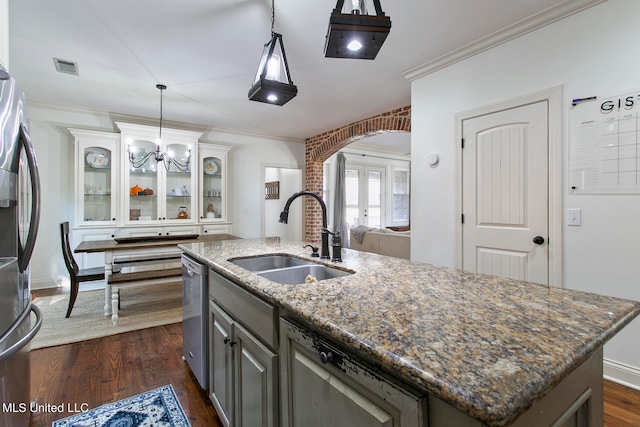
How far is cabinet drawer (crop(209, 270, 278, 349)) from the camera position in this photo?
42.6 inches

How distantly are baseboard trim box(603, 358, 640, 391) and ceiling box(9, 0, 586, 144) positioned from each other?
245 cm

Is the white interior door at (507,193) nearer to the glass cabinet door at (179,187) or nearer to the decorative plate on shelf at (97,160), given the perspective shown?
the glass cabinet door at (179,187)

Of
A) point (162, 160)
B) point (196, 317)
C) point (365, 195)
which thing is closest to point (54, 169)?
point (162, 160)

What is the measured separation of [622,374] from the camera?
6.52ft

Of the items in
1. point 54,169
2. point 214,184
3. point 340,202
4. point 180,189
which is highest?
point 54,169

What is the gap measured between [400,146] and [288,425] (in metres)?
6.82

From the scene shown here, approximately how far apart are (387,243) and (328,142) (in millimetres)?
2164

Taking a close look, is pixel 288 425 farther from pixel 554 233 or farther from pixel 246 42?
pixel 246 42

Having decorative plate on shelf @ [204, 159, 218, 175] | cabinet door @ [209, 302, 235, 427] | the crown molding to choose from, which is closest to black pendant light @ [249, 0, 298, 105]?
cabinet door @ [209, 302, 235, 427]

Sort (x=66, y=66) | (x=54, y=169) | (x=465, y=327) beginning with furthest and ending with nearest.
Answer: (x=54, y=169)
(x=66, y=66)
(x=465, y=327)

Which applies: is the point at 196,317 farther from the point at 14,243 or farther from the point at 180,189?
the point at 180,189

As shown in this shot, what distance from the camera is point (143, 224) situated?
4418 millimetres

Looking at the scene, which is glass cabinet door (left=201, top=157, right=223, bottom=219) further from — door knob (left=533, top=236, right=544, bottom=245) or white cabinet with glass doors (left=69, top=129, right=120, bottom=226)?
door knob (left=533, top=236, right=544, bottom=245)

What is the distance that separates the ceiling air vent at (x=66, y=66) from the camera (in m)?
2.89
